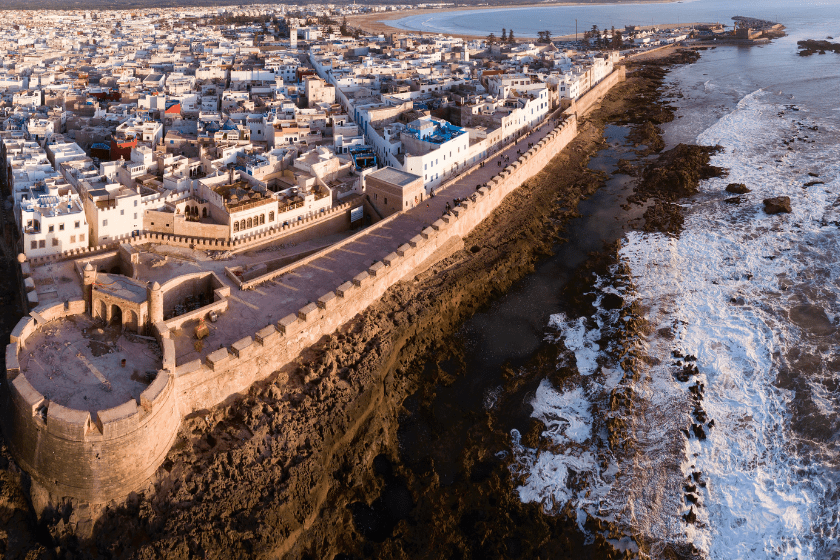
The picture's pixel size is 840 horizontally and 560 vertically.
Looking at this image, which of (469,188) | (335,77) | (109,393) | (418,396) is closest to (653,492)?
(418,396)

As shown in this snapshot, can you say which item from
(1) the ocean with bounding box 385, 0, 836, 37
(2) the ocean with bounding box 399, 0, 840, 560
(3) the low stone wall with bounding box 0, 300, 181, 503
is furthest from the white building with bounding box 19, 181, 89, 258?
(1) the ocean with bounding box 385, 0, 836, 37

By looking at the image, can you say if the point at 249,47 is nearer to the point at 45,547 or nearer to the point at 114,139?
the point at 114,139

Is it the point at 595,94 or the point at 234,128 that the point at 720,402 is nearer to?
the point at 234,128

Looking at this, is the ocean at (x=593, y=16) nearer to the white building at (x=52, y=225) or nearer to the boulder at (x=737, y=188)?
the boulder at (x=737, y=188)

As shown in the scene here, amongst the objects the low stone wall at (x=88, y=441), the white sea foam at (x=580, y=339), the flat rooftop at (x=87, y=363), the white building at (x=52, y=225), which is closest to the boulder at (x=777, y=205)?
the white sea foam at (x=580, y=339)

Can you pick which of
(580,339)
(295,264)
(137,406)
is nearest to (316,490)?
(137,406)

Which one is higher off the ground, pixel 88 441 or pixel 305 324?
pixel 305 324
